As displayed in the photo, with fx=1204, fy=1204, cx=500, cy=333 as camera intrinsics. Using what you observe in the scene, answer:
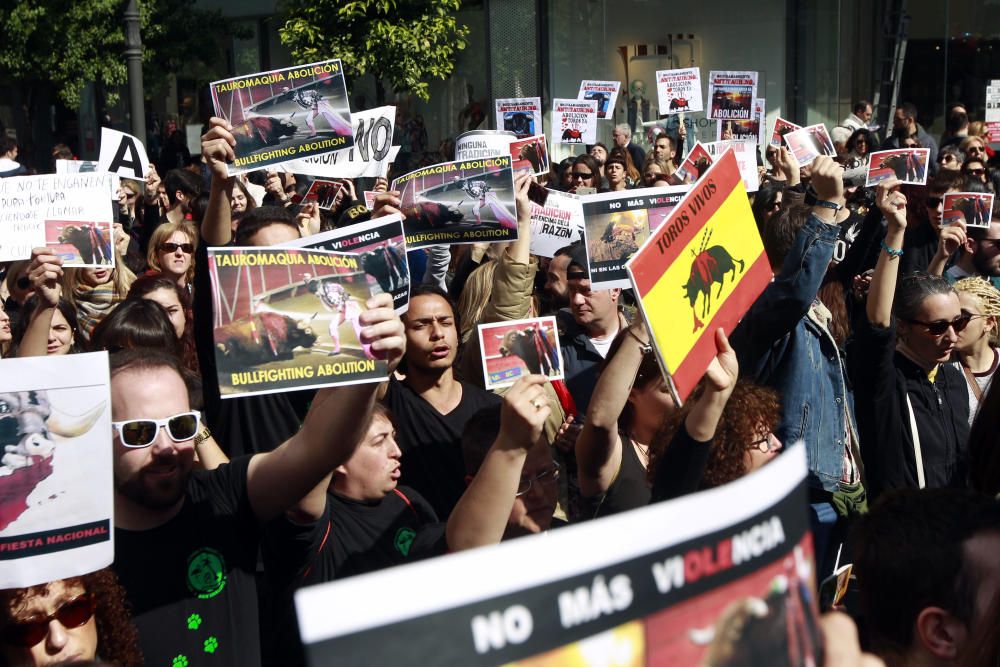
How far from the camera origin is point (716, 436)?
382 centimetres

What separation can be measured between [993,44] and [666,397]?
20.7 m

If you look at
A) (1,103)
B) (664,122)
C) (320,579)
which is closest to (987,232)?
(320,579)

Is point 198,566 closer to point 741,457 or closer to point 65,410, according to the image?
point 65,410

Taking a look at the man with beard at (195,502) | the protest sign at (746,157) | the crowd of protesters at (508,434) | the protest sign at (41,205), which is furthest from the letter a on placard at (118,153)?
the man with beard at (195,502)

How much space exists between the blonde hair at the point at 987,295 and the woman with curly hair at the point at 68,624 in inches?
167

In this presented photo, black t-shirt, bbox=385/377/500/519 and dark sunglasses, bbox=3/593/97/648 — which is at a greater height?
dark sunglasses, bbox=3/593/97/648

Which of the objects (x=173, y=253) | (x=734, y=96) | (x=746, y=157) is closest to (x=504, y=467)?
(x=173, y=253)

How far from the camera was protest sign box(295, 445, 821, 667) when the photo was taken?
106cm

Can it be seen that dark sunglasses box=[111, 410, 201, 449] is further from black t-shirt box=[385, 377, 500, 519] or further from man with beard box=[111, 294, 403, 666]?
black t-shirt box=[385, 377, 500, 519]

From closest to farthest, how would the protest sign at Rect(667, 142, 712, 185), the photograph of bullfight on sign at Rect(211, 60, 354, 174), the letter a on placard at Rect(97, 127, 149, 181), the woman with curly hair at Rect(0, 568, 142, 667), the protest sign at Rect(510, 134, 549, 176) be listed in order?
the woman with curly hair at Rect(0, 568, 142, 667) < the photograph of bullfight on sign at Rect(211, 60, 354, 174) < the protest sign at Rect(510, 134, 549, 176) < the protest sign at Rect(667, 142, 712, 185) < the letter a on placard at Rect(97, 127, 149, 181)

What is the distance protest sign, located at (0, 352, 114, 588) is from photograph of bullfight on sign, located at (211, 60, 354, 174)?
96.1 inches

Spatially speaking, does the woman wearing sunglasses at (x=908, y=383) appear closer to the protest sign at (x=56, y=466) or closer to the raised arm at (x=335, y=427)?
the raised arm at (x=335, y=427)

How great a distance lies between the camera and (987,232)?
23.4 feet

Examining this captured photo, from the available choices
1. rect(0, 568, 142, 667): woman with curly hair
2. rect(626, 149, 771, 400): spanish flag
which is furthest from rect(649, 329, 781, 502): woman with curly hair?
rect(0, 568, 142, 667): woman with curly hair
